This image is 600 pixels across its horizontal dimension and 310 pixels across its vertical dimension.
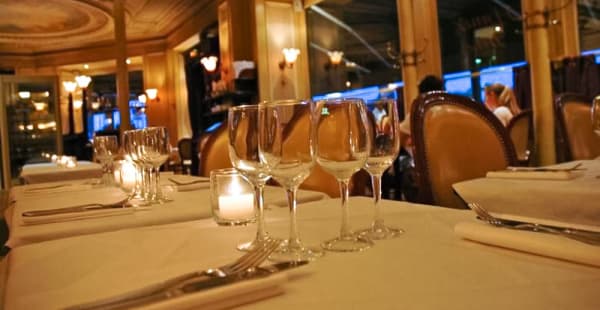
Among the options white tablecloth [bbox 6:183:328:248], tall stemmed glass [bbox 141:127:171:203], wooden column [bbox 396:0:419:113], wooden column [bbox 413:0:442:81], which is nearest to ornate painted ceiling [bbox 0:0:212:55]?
wooden column [bbox 396:0:419:113]

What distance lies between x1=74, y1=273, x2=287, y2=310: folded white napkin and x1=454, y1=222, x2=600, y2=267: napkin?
29 cm

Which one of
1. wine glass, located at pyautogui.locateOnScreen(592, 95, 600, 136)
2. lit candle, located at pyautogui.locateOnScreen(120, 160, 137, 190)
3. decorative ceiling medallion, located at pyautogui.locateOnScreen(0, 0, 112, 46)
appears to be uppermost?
decorative ceiling medallion, located at pyautogui.locateOnScreen(0, 0, 112, 46)

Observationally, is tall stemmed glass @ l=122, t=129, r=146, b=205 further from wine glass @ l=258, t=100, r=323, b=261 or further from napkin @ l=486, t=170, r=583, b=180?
napkin @ l=486, t=170, r=583, b=180

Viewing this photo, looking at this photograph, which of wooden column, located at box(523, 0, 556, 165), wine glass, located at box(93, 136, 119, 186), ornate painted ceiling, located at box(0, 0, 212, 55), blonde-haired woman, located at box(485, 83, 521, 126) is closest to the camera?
wine glass, located at box(93, 136, 119, 186)

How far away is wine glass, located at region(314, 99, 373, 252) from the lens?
0.68 m

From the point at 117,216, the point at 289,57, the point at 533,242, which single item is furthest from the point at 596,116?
the point at 289,57

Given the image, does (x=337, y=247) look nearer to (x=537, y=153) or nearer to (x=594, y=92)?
(x=537, y=153)

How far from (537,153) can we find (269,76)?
14.4 feet

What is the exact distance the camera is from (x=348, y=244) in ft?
2.19

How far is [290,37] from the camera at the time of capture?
7215 millimetres

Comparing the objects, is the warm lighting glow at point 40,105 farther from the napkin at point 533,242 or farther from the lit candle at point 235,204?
the napkin at point 533,242

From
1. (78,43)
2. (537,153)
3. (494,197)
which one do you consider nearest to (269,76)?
(537,153)

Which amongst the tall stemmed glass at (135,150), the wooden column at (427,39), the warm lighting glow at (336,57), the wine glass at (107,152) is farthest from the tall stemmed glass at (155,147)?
the warm lighting glow at (336,57)

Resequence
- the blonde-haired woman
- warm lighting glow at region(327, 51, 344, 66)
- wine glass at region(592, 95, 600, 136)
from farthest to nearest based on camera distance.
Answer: warm lighting glow at region(327, 51, 344, 66) → the blonde-haired woman → wine glass at region(592, 95, 600, 136)
